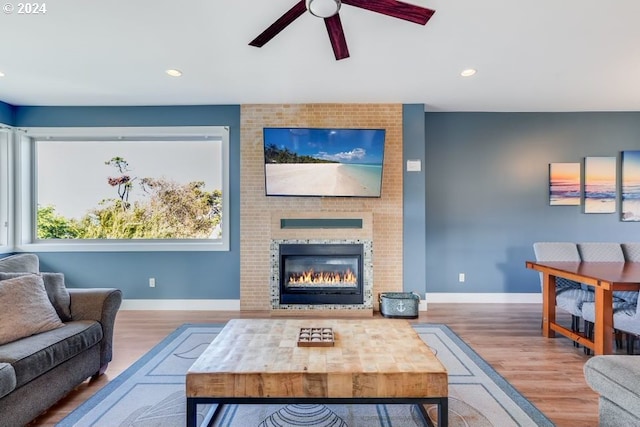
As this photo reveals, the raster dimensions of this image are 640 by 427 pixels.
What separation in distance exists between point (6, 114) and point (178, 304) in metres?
3.17

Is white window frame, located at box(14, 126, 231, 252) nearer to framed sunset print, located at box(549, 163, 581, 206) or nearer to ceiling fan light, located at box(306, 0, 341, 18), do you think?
ceiling fan light, located at box(306, 0, 341, 18)

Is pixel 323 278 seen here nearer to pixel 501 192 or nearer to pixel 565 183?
pixel 501 192

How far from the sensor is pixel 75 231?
4.37 metres

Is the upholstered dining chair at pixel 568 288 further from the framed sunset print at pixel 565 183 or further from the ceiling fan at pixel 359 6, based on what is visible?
the ceiling fan at pixel 359 6

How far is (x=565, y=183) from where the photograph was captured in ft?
14.7

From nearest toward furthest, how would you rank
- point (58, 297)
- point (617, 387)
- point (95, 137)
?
point (617, 387) → point (58, 297) → point (95, 137)

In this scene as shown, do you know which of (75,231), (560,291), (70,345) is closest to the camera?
(70,345)

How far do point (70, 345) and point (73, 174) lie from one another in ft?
10.3

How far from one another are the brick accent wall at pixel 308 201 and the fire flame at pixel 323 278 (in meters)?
0.31

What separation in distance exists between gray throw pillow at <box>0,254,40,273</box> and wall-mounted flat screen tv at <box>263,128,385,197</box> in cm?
230

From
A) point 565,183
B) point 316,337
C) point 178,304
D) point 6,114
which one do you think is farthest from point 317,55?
point 6,114

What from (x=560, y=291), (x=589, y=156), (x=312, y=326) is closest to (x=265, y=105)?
(x=312, y=326)

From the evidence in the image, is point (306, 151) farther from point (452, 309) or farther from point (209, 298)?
point (452, 309)

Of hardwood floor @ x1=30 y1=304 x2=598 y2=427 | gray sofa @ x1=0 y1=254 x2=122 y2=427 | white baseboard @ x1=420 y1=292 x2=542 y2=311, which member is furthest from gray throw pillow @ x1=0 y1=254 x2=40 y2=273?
white baseboard @ x1=420 y1=292 x2=542 y2=311
